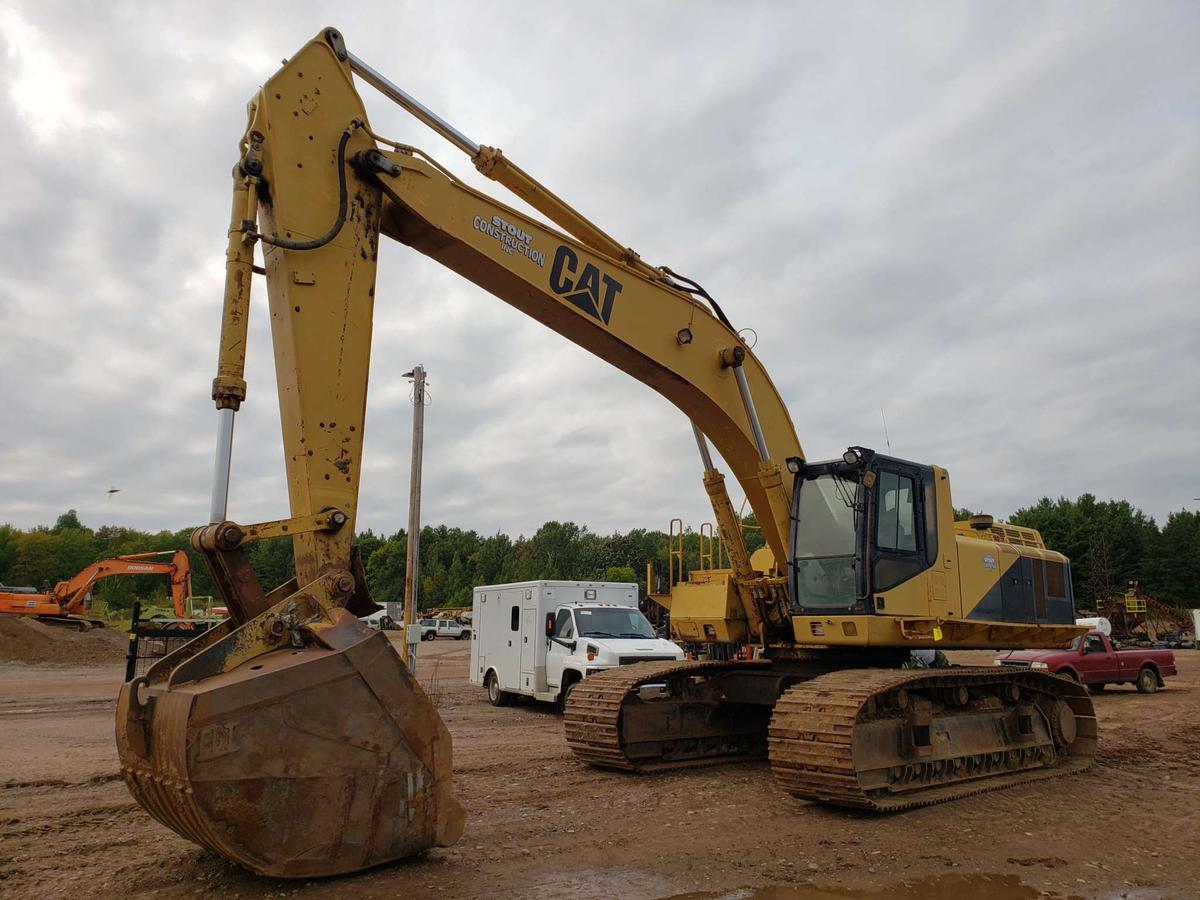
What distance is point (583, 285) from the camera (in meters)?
7.45

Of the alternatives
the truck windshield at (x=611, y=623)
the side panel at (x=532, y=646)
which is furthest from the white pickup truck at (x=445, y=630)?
the truck windshield at (x=611, y=623)

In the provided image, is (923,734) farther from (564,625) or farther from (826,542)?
(564,625)

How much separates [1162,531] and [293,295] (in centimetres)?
7660

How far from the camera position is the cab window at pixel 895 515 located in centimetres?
837

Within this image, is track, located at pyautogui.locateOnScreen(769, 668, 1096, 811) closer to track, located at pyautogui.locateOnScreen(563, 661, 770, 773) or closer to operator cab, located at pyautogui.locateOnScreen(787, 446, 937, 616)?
operator cab, located at pyautogui.locateOnScreen(787, 446, 937, 616)

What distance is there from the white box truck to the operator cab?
6.48 meters

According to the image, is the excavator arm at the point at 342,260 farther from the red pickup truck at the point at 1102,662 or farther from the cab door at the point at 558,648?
the red pickup truck at the point at 1102,662

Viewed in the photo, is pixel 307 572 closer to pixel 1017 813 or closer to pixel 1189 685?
pixel 1017 813

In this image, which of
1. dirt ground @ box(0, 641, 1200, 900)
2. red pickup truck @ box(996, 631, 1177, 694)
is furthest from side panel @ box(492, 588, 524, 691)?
red pickup truck @ box(996, 631, 1177, 694)

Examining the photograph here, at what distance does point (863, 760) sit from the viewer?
23.6 feet

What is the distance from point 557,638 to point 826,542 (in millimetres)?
8193

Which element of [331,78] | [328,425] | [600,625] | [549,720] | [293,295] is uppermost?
[331,78]

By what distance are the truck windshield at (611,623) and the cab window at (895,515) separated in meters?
7.86

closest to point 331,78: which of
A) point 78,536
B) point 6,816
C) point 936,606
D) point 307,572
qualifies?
point 307,572
